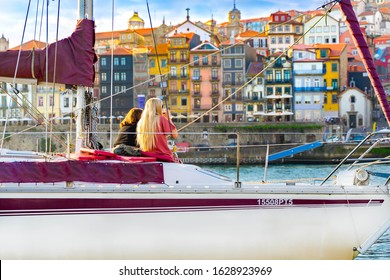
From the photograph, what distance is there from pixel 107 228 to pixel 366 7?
119605 millimetres

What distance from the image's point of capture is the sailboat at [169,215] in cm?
905

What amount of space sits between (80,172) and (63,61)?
1.54 meters

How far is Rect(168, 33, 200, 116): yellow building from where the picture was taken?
70.1m

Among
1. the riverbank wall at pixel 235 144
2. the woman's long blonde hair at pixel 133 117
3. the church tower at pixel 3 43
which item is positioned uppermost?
the church tower at pixel 3 43

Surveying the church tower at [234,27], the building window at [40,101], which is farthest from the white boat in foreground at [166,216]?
the church tower at [234,27]

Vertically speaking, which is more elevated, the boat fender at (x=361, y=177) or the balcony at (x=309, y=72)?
the balcony at (x=309, y=72)

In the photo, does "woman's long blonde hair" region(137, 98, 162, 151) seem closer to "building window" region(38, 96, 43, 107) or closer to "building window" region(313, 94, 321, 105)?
"building window" region(313, 94, 321, 105)

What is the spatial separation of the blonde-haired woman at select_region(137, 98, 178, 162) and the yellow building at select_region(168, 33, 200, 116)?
6024 cm

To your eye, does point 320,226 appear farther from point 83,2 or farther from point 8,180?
point 83,2

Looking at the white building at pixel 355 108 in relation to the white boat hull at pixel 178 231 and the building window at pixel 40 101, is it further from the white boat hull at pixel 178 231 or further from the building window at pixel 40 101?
the white boat hull at pixel 178 231

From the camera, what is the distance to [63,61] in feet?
33.2

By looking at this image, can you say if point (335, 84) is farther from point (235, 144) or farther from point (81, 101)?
point (81, 101)

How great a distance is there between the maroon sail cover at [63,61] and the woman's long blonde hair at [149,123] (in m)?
0.95

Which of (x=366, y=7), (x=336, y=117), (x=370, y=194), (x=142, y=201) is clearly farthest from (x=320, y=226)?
(x=366, y=7)
